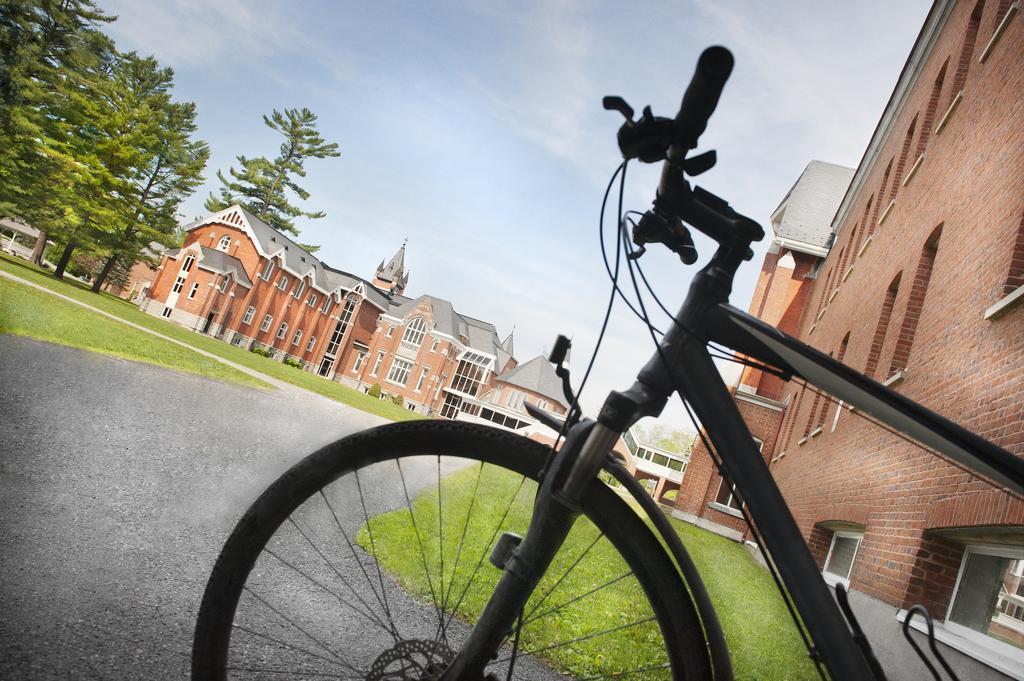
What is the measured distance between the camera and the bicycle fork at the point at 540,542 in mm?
1462

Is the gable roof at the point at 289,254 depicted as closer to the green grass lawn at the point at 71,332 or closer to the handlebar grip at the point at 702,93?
the green grass lawn at the point at 71,332

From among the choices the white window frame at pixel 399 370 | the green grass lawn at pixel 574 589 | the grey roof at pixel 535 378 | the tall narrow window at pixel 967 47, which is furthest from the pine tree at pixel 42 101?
the grey roof at pixel 535 378

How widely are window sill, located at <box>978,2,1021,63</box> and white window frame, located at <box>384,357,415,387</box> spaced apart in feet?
194

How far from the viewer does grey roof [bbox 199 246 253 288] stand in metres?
51.6

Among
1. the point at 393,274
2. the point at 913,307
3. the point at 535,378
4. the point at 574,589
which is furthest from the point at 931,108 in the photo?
the point at 393,274

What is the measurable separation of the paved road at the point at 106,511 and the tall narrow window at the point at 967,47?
33.0ft

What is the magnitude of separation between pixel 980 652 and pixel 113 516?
4.84m

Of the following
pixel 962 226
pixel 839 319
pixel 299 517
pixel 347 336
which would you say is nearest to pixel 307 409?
pixel 839 319

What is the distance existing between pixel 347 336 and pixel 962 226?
6364 cm

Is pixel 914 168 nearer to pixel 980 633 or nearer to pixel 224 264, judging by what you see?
pixel 980 633

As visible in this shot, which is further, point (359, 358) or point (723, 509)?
point (359, 358)

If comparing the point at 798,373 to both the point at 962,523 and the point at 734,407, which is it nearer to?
the point at 734,407

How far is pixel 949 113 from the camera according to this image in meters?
8.14

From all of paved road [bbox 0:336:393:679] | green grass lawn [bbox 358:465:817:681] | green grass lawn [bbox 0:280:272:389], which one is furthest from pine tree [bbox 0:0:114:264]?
green grass lawn [bbox 358:465:817:681]
